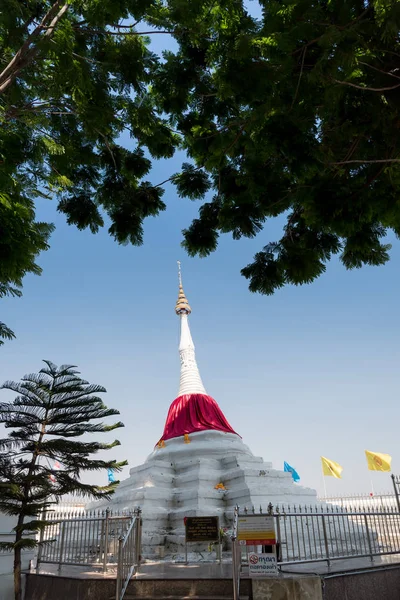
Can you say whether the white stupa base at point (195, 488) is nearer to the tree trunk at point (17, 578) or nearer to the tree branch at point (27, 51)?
the tree trunk at point (17, 578)

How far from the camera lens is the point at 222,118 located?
5246 millimetres

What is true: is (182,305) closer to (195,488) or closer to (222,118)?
(195,488)

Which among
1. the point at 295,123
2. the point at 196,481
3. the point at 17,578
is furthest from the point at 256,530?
the point at 196,481

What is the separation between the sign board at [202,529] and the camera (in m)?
8.76

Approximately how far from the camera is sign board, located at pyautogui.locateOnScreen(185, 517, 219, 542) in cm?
876

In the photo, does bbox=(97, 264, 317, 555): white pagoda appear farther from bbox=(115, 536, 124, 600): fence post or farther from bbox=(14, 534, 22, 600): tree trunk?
bbox=(115, 536, 124, 600): fence post

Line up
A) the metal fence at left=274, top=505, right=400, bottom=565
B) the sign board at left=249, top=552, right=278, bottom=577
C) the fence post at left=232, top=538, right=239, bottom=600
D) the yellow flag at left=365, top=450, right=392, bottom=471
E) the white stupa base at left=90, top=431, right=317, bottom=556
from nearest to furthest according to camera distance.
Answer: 1. the fence post at left=232, top=538, right=239, bottom=600
2. the sign board at left=249, top=552, right=278, bottom=577
3. the metal fence at left=274, top=505, right=400, bottom=565
4. the white stupa base at left=90, top=431, right=317, bottom=556
5. the yellow flag at left=365, top=450, right=392, bottom=471

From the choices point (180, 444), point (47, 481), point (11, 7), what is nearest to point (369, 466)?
point (180, 444)

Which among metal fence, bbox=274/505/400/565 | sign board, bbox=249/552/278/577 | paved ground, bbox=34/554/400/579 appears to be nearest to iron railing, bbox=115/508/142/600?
paved ground, bbox=34/554/400/579

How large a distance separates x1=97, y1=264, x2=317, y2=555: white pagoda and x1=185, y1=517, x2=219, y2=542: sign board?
152 inches

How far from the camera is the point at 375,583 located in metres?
6.96

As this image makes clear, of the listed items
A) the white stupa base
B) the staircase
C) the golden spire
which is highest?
the golden spire

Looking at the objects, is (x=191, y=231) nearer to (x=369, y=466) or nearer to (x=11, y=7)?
(x=11, y=7)

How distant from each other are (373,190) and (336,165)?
52 cm
